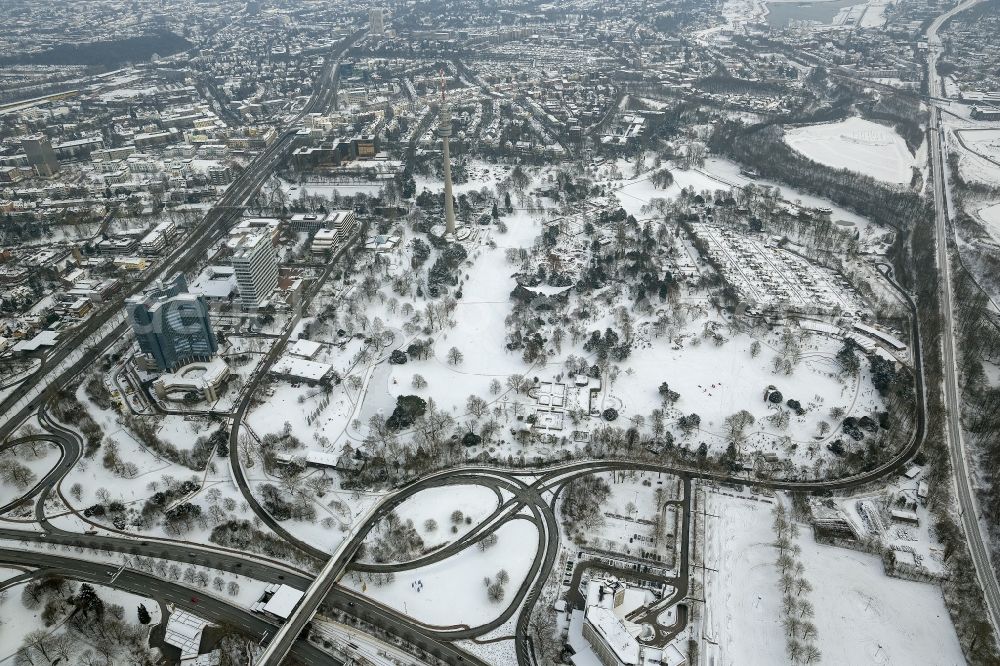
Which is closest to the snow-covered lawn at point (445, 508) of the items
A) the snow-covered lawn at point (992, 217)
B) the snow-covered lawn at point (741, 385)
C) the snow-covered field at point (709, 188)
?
the snow-covered lawn at point (741, 385)

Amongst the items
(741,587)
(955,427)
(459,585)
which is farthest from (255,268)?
(955,427)

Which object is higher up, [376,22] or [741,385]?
[376,22]

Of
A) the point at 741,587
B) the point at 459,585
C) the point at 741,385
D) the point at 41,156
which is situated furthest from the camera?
the point at 41,156

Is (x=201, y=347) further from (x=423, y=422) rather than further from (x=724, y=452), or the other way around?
(x=724, y=452)

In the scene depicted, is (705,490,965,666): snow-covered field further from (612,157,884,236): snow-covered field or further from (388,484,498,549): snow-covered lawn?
(612,157,884,236): snow-covered field

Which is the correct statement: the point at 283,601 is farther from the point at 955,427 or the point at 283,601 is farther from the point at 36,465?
the point at 955,427

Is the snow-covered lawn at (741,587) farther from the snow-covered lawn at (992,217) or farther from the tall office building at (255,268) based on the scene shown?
the snow-covered lawn at (992,217)

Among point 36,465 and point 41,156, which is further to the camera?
point 41,156
